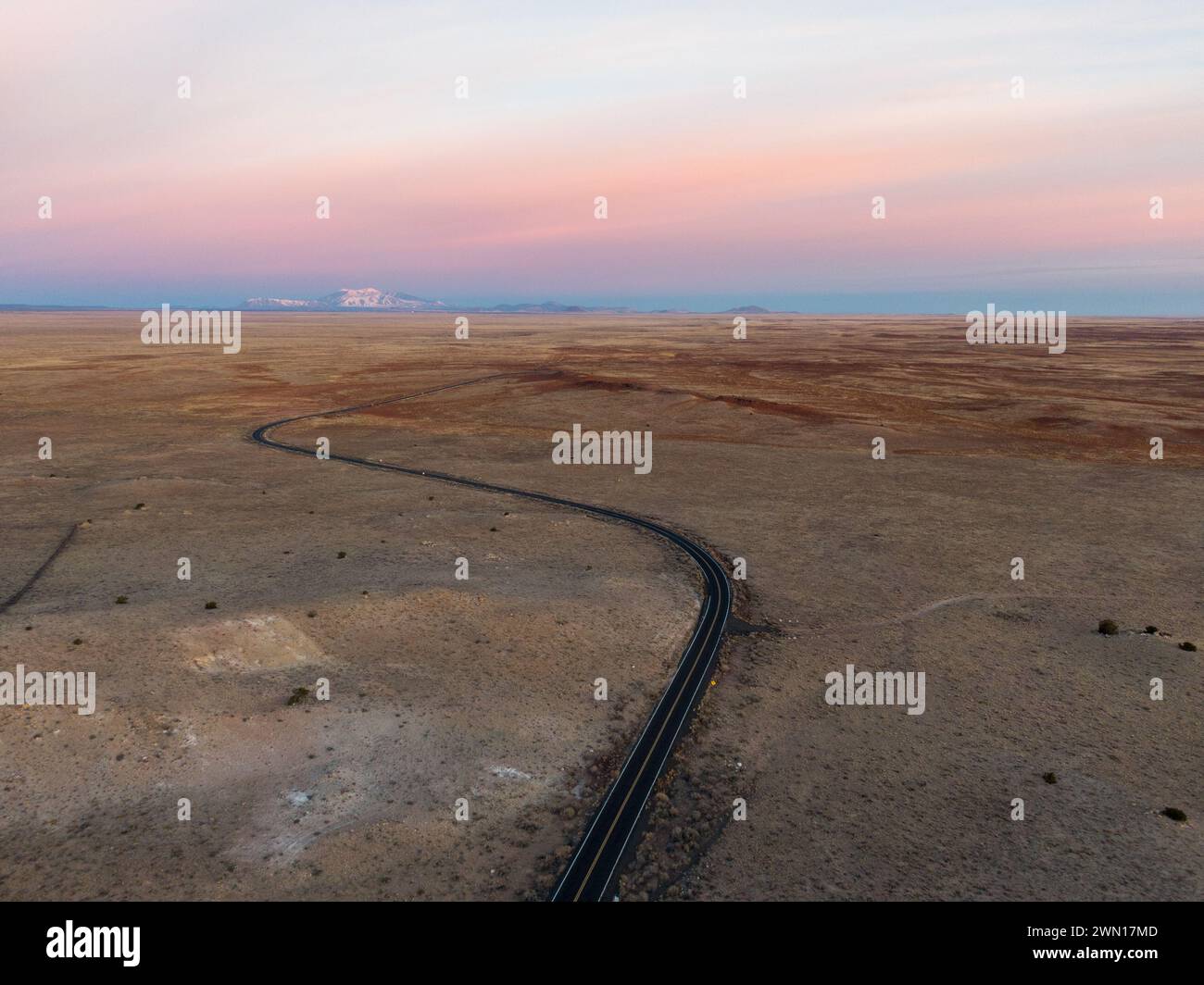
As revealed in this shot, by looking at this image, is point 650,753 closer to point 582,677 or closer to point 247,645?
point 582,677

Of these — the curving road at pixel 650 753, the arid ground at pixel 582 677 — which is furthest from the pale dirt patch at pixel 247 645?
the curving road at pixel 650 753

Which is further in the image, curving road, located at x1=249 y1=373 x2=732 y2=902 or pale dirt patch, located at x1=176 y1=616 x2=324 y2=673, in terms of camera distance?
pale dirt patch, located at x1=176 y1=616 x2=324 y2=673

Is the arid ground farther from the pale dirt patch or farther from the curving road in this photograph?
the curving road

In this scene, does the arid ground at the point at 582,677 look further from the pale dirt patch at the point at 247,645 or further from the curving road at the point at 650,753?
the curving road at the point at 650,753

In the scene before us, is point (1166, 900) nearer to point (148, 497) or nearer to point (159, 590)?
point (159, 590)

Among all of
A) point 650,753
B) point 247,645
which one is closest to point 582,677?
point 650,753

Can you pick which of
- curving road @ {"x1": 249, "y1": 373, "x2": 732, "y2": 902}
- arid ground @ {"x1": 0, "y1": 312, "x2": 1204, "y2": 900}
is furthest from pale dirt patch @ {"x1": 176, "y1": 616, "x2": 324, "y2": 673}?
curving road @ {"x1": 249, "y1": 373, "x2": 732, "y2": 902}

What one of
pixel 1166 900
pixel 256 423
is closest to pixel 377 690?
pixel 1166 900
